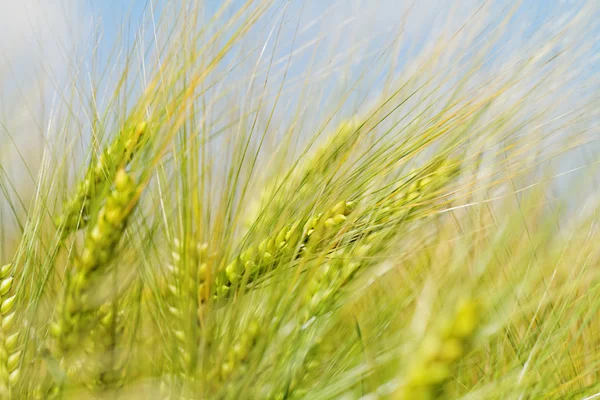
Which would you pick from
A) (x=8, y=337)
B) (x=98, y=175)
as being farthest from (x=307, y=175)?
(x=8, y=337)

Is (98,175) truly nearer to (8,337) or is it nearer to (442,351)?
(8,337)

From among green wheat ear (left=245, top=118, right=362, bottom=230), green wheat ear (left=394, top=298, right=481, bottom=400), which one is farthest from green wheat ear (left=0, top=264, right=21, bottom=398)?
green wheat ear (left=394, top=298, right=481, bottom=400)

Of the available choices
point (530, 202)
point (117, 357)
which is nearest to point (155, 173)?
point (117, 357)

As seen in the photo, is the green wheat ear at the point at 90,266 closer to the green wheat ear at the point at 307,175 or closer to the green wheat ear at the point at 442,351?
the green wheat ear at the point at 307,175

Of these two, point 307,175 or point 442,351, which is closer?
point 442,351

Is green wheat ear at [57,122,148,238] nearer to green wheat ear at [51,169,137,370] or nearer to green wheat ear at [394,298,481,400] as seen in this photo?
green wheat ear at [51,169,137,370]

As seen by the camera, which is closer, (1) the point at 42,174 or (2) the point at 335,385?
(2) the point at 335,385

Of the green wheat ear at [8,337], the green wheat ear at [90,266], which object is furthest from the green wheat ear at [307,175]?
the green wheat ear at [8,337]

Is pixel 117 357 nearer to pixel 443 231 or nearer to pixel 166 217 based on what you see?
pixel 166 217

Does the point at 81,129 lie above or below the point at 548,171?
above
